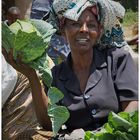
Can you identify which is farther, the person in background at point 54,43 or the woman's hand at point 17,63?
the person in background at point 54,43

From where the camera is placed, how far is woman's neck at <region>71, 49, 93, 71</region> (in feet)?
8.68

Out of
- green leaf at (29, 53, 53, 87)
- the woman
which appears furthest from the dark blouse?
green leaf at (29, 53, 53, 87)

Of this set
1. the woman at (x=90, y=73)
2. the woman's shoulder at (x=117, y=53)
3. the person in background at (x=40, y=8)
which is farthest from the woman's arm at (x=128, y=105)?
the person in background at (x=40, y=8)

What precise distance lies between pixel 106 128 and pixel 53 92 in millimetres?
435

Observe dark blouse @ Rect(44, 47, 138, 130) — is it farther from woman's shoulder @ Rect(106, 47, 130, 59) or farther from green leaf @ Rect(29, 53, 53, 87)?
green leaf @ Rect(29, 53, 53, 87)

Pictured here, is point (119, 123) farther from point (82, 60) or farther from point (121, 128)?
point (82, 60)

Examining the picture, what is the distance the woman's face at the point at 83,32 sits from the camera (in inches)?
100

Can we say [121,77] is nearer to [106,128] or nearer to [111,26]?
[111,26]

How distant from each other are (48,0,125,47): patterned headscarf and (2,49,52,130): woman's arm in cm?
44

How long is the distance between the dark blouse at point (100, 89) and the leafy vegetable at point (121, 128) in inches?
23.7

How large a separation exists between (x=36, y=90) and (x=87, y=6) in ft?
1.83

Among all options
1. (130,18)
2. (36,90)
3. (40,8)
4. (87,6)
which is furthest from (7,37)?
(130,18)

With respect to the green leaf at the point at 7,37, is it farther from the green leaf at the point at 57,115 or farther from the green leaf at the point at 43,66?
the green leaf at the point at 57,115

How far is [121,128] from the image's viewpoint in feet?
6.18
